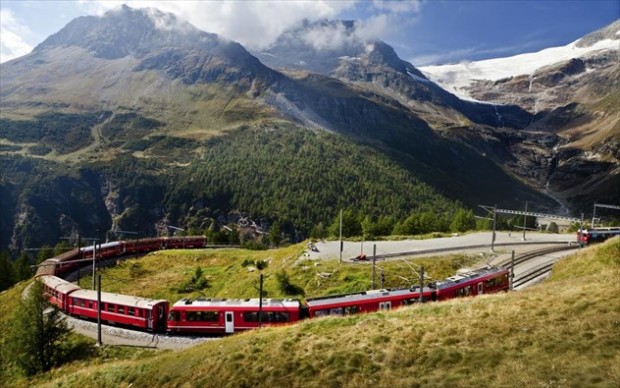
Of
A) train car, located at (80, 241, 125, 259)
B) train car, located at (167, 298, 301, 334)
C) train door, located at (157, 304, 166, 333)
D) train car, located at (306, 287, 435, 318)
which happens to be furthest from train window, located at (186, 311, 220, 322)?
train car, located at (80, 241, 125, 259)

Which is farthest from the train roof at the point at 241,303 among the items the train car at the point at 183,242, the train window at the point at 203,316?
the train car at the point at 183,242

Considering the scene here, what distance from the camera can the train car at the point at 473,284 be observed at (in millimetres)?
41281

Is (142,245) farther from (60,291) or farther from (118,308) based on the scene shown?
(118,308)

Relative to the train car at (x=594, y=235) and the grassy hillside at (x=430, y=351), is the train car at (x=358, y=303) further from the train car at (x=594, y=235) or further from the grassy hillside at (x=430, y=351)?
the train car at (x=594, y=235)

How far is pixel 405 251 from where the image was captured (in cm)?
6244

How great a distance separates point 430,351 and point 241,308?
20.3 meters

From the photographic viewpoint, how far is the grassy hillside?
1856 cm

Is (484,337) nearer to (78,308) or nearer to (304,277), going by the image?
(304,277)

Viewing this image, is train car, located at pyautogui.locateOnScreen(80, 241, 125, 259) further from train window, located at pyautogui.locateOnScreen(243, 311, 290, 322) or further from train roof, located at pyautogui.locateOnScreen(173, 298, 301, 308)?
train window, located at pyautogui.locateOnScreen(243, 311, 290, 322)

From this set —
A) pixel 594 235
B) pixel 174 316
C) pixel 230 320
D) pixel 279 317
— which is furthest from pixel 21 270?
pixel 594 235

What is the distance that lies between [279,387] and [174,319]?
20.8m

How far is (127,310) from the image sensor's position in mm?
41125

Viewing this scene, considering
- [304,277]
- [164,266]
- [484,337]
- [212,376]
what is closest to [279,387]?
[212,376]

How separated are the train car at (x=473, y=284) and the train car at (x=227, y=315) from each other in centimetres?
1415
